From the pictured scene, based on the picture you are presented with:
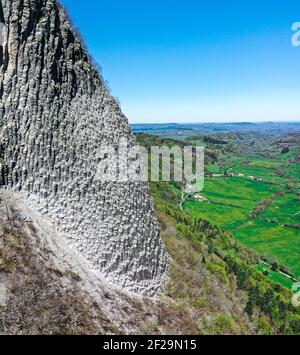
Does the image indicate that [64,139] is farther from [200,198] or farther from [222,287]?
[200,198]

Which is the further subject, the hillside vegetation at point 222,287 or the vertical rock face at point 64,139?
the hillside vegetation at point 222,287

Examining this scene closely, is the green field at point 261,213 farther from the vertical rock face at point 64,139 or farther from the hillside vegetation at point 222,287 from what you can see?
the vertical rock face at point 64,139

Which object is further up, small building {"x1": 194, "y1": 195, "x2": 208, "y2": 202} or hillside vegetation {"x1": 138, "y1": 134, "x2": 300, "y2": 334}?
hillside vegetation {"x1": 138, "y1": 134, "x2": 300, "y2": 334}

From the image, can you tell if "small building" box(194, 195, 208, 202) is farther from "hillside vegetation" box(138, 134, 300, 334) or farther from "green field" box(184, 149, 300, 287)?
"hillside vegetation" box(138, 134, 300, 334)

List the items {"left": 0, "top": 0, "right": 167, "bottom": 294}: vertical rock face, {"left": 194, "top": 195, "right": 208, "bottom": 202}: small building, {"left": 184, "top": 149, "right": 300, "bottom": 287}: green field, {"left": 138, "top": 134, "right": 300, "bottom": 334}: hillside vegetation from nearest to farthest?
1. {"left": 0, "top": 0, "right": 167, "bottom": 294}: vertical rock face
2. {"left": 138, "top": 134, "right": 300, "bottom": 334}: hillside vegetation
3. {"left": 184, "top": 149, "right": 300, "bottom": 287}: green field
4. {"left": 194, "top": 195, "right": 208, "bottom": 202}: small building

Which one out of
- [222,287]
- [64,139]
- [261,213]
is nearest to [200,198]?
[261,213]

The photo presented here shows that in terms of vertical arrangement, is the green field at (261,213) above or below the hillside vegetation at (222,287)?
below

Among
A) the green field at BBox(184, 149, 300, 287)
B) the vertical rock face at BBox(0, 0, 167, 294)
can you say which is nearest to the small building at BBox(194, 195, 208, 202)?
the green field at BBox(184, 149, 300, 287)

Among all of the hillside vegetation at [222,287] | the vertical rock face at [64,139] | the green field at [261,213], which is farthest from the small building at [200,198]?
the vertical rock face at [64,139]

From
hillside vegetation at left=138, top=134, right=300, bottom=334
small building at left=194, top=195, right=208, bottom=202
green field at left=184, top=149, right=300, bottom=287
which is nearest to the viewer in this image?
hillside vegetation at left=138, top=134, right=300, bottom=334
